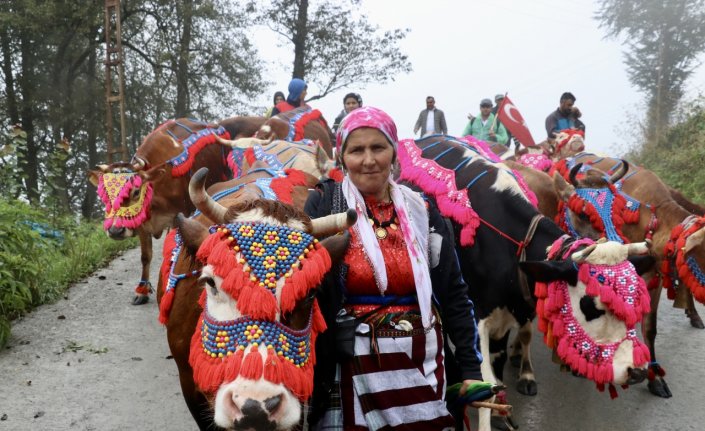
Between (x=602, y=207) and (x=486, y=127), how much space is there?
218 inches

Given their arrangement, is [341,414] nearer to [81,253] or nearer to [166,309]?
[166,309]

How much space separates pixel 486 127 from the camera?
1062 centimetres

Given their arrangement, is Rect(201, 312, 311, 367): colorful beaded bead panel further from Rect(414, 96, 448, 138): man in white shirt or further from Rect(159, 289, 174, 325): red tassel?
Rect(414, 96, 448, 138): man in white shirt

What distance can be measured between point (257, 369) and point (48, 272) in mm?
6213

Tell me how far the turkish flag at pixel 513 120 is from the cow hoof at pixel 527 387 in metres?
3.71

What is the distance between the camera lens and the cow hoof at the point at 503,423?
14.4ft

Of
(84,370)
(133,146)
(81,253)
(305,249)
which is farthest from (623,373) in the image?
(133,146)

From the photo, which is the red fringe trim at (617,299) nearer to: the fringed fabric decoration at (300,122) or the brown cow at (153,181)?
the brown cow at (153,181)

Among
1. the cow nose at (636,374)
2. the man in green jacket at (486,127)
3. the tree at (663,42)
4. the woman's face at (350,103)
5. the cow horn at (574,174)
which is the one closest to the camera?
the cow nose at (636,374)

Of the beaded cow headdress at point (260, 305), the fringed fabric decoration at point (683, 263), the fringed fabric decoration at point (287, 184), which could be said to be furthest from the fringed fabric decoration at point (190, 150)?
the fringed fabric decoration at point (683, 263)

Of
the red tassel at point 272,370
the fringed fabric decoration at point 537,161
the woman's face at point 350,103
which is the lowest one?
the red tassel at point 272,370

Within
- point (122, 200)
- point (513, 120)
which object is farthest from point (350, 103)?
point (122, 200)

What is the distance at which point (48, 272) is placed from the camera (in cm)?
710

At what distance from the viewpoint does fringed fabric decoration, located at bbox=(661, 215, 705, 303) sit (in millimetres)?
4770
